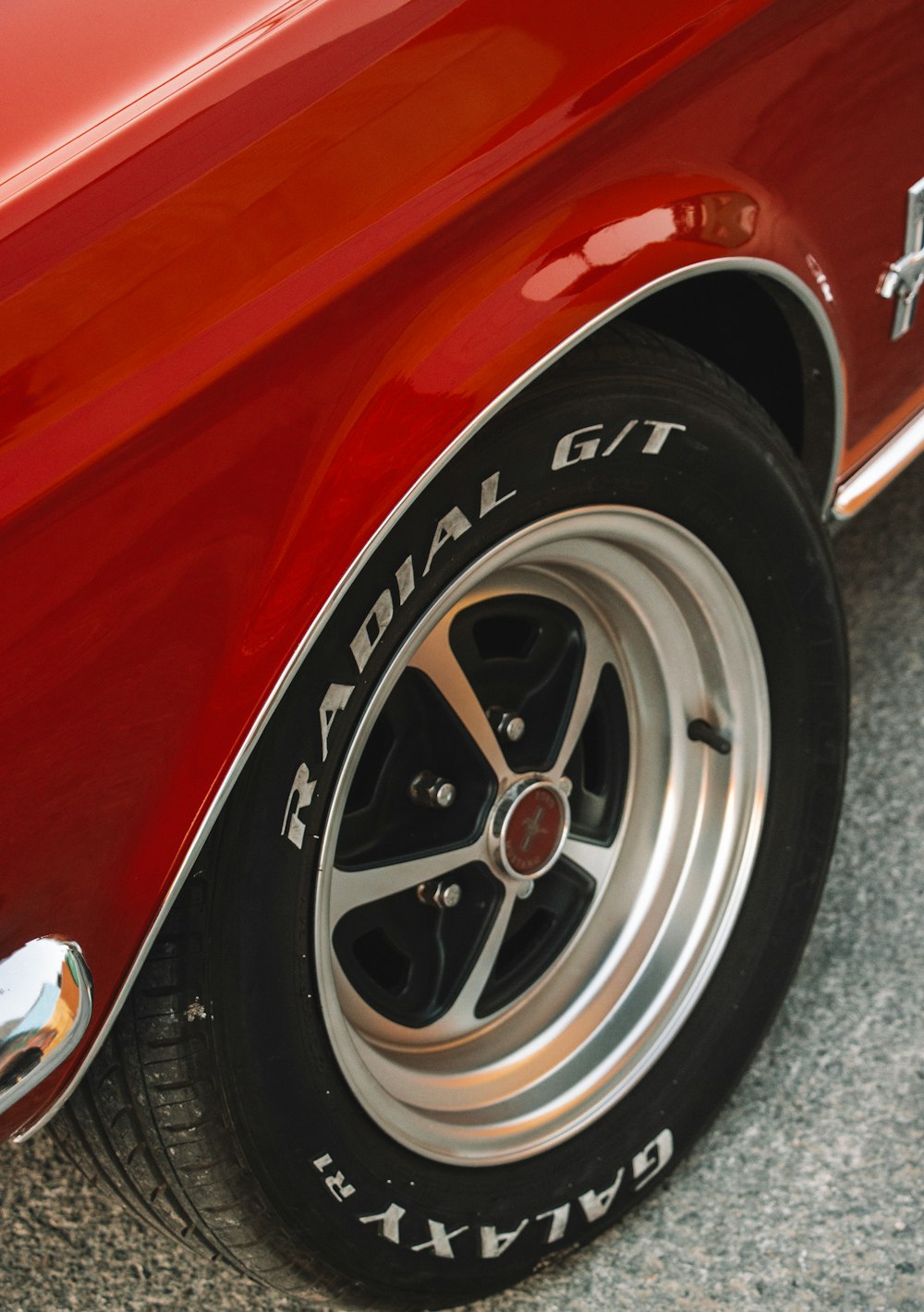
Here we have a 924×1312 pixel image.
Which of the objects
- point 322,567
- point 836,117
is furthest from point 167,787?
point 836,117

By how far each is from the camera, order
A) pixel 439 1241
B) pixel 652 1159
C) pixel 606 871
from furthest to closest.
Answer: pixel 606 871 → pixel 652 1159 → pixel 439 1241

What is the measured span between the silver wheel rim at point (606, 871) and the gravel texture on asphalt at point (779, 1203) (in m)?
0.24

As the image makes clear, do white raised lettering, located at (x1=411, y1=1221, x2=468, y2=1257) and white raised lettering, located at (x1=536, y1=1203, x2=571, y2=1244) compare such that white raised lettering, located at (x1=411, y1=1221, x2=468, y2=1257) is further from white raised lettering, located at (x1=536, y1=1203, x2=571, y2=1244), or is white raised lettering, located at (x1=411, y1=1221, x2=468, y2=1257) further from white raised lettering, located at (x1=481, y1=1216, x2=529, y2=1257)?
white raised lettering, located at (x1=536, y1=1203, x2=571, y2=1244)

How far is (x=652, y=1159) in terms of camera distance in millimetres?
1595

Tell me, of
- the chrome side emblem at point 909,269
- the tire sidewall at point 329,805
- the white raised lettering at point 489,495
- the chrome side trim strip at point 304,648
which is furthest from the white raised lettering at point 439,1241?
the chrome side emblem at point 909,269

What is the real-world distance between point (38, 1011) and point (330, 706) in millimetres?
327

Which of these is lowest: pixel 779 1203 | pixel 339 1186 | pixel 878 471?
pixel 779 1203

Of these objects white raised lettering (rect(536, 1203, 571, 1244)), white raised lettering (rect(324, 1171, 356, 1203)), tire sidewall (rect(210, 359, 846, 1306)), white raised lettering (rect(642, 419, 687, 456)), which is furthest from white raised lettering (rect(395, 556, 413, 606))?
white raised lettering (rect(536, 1203, 571, 1244))

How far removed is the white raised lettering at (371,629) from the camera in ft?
3.63

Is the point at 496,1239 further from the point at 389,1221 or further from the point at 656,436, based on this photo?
the point at 656,436

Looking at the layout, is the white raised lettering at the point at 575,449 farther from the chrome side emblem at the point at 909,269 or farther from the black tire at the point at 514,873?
the chrome side emblem at the point at 909,269

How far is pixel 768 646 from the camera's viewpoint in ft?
5.17

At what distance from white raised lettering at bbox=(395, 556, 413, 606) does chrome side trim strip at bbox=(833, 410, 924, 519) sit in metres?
0.81

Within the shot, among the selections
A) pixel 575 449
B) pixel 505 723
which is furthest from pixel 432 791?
pixel 575 449
